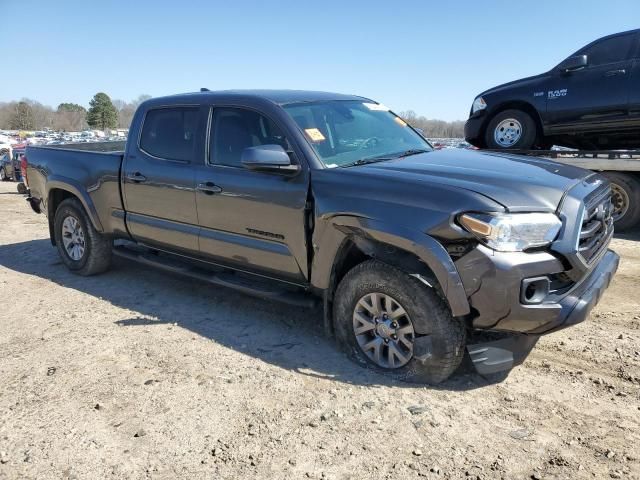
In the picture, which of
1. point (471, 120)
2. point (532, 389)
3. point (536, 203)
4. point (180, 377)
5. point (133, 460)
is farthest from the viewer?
point (471, 120)

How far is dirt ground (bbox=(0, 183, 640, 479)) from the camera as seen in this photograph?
2.71 m

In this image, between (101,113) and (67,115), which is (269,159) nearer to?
(101,113)

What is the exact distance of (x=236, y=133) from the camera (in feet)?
14.4

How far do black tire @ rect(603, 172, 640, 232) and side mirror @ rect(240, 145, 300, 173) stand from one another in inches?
214

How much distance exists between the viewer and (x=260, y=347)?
13.5ft

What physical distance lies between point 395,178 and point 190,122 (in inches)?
85.9

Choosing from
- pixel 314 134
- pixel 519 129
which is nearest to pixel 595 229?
pixel 314 134

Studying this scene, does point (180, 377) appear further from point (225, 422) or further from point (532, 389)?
point (532, 389)

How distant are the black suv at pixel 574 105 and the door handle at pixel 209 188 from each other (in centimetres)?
515

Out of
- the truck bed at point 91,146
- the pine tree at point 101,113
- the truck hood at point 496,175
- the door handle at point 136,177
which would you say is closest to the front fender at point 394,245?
the truck hood at point 496,175

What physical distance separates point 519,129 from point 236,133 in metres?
5.06

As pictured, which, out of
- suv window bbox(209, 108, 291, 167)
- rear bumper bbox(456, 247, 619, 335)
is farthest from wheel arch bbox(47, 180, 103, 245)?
rear bumper bbox(456, 247, 619, 335)

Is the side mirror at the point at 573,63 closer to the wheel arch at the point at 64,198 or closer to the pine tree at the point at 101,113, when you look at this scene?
the wheel arch at the point at 64,198

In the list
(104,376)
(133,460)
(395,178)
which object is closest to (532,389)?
(395,178)
